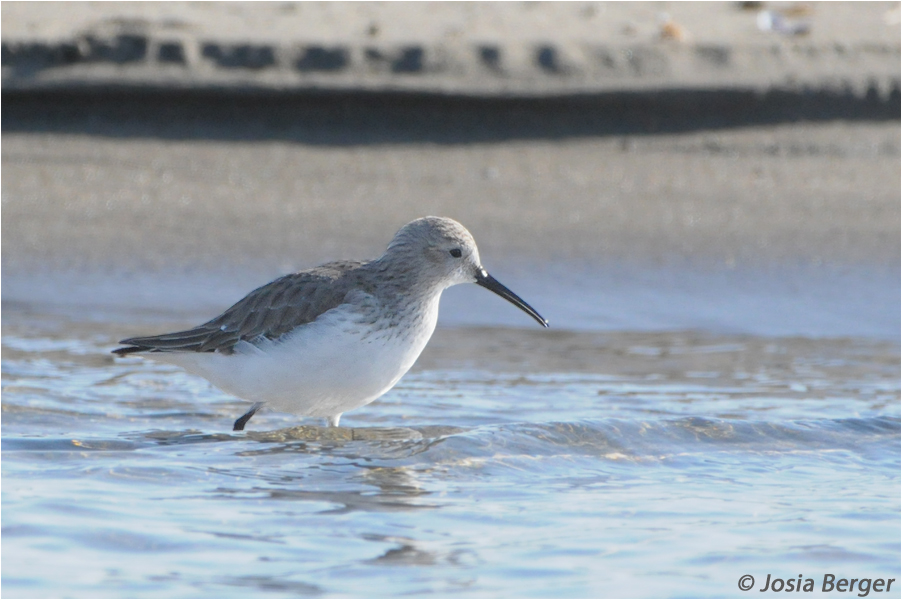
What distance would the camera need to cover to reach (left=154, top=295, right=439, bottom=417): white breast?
5.36 meters

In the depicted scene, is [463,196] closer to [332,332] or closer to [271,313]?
[271,313]

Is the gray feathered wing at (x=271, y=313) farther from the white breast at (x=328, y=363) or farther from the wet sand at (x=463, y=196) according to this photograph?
the wet sand at (x=463, y=196)

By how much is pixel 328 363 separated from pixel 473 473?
757 mm

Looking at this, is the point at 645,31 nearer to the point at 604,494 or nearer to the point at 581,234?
the point at 581,234

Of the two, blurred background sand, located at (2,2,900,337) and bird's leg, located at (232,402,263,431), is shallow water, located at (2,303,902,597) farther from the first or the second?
blurred background sand, located at (2,2,900,337)

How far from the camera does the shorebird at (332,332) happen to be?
5.39m

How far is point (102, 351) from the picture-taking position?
6.96 m

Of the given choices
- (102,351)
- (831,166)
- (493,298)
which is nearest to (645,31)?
(831,166)

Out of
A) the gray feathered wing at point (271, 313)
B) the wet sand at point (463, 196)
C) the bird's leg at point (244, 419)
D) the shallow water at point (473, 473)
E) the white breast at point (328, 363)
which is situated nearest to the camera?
the shallow water at point (473, 473)

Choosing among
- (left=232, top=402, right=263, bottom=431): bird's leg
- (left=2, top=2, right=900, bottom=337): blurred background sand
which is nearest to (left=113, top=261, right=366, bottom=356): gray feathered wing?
(left=232, top=402, right=263, bottom=431): bird's leg

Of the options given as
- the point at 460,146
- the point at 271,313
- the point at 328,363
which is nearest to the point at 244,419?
the point at 271,313

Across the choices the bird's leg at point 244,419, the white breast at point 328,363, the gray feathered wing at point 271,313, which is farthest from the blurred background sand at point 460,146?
the white breast at point 328,363

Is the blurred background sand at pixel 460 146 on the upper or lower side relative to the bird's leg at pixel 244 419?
upper

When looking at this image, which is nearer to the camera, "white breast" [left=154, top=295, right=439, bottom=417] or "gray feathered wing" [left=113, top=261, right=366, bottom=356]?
"white breast" [left=154, top=295, right=439, bottom=417]
